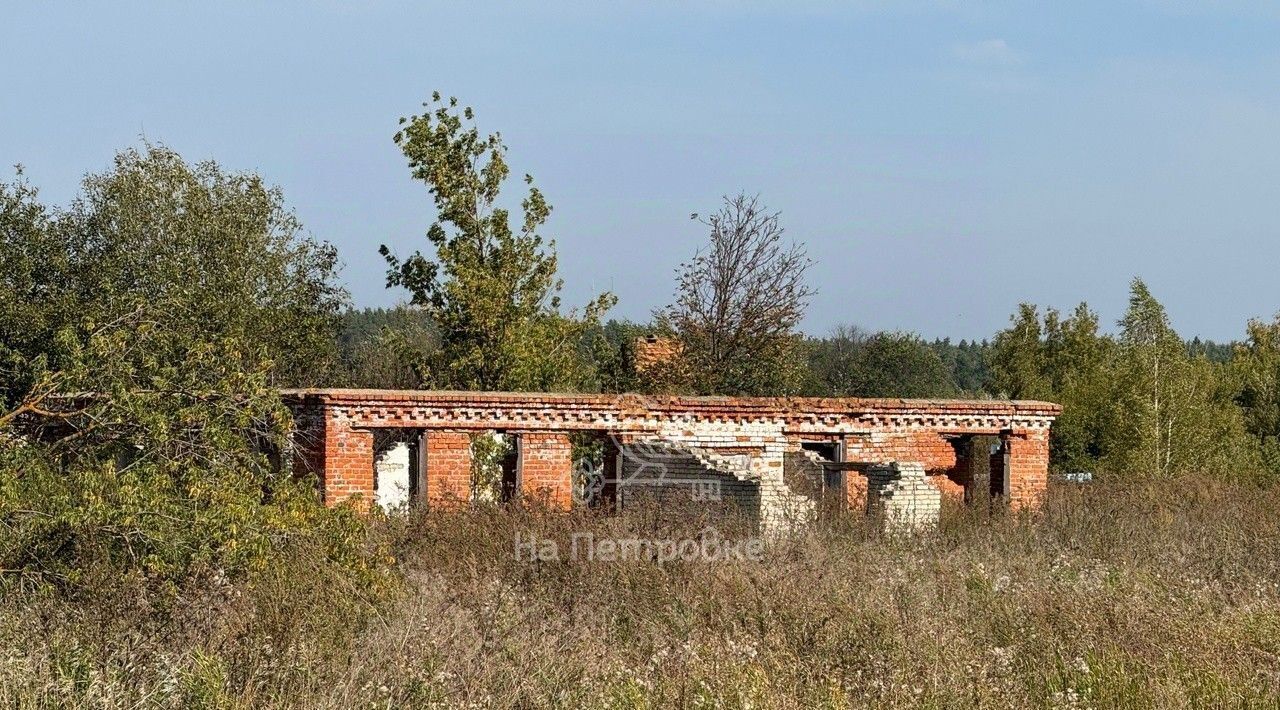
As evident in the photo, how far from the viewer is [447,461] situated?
Answer: 19641mm

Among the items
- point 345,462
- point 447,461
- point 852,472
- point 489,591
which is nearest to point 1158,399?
point 852,472

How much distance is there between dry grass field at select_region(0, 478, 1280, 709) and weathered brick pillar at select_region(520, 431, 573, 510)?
21.4ft

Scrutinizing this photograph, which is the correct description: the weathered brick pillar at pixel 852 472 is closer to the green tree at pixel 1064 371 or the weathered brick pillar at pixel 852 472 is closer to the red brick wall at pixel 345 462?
the red brick wall at pixel 345 462

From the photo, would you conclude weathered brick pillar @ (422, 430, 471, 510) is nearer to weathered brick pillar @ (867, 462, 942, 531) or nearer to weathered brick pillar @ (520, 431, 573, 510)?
weathered brick pillar @ (520, 431, 573, 510)

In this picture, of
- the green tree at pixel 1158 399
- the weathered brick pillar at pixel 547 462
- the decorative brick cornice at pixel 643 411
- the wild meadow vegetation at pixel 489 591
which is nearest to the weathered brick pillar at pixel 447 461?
the decorative brick cornice at pixel 643 411

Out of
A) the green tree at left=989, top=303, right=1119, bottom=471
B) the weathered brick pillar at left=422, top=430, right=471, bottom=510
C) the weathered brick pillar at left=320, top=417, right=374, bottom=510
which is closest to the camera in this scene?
the weathered brick pillar at left=320, top=417, right=374, bottom=510

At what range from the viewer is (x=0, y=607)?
8164mm

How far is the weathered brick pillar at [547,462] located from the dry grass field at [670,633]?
256 inches

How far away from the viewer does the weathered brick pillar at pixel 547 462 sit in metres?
19.7

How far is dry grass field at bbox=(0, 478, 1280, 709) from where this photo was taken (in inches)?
281

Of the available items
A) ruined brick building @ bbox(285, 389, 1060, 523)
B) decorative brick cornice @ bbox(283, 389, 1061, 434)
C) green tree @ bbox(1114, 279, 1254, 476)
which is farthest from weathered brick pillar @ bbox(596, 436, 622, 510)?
green tree @ bbox(1114, 279, 1254, 476)

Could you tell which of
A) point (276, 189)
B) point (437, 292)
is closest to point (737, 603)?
point (437, 292)

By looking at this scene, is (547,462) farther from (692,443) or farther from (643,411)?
(692,443)

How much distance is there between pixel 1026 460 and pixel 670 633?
48.3ft
